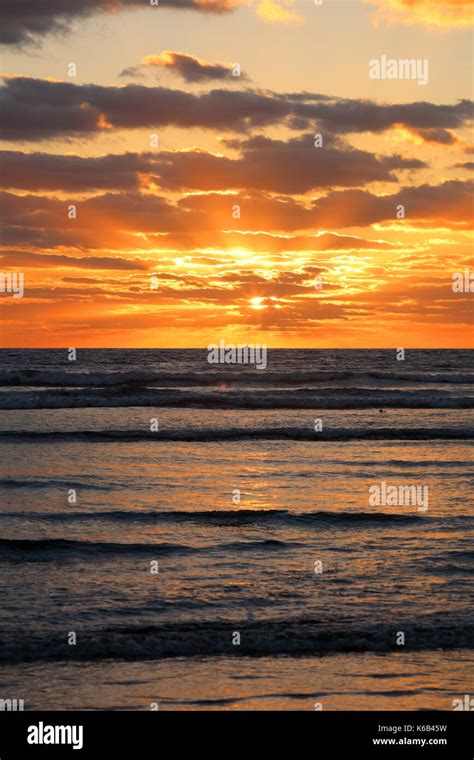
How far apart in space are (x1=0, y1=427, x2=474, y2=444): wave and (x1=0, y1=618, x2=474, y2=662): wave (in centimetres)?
1718

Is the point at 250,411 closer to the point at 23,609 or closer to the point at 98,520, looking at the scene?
the point at 98,520

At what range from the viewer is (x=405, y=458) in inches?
923

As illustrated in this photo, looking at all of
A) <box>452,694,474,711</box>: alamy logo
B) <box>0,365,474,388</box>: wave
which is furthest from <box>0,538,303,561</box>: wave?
<box>0,365,474,388</box>: wave

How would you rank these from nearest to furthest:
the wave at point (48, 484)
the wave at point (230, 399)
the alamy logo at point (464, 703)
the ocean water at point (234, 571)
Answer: the alamy logo at point (464, 703) < the ocean water at point (234, 571) < the wave at point (48, 484) < the wave at point (230, 399)

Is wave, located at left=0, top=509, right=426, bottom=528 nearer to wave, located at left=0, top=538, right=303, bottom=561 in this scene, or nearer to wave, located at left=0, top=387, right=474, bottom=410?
wave, located at left=0, top=538, right=303, bottom=561

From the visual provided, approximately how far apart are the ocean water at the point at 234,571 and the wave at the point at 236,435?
208 millimetres

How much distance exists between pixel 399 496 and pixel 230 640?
8.71 m

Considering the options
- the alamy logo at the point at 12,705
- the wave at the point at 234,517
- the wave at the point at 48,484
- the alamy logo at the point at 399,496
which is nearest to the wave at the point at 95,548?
the wave at the point at 234,517
